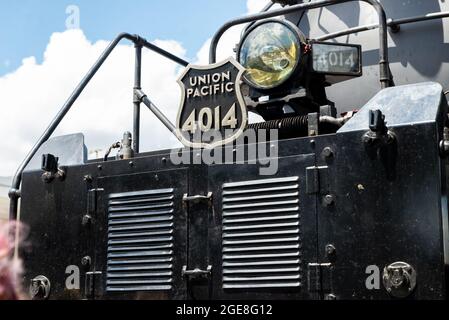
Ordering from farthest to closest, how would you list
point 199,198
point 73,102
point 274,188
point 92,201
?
point 73,102
point 92,201
point 199,198
point 274,188

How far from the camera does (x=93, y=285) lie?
163 inches

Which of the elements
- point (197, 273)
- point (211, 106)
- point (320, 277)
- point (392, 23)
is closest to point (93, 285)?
point (197, 273)

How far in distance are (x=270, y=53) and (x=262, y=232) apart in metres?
1.20

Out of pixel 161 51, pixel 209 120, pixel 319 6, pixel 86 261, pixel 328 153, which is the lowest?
pixel 86 261

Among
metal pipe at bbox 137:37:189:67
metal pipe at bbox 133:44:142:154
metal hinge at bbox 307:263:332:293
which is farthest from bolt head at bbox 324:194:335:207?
metal pipe at bbox 137:37:189:67

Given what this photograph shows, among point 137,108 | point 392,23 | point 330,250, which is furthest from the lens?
point 137,108

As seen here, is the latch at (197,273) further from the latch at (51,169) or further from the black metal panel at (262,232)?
the latch at (51,169)

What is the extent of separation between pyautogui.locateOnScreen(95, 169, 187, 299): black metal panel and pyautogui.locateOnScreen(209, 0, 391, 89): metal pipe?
3.30 feet

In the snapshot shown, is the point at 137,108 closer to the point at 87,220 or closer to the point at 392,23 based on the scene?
the point at 87,220

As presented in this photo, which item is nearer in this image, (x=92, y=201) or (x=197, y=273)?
(x=197, y=273)

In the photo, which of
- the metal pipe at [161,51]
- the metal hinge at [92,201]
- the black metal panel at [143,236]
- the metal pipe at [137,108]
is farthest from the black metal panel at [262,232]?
the metal pipe at [161,51]

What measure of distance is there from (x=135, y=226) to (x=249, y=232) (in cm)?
79

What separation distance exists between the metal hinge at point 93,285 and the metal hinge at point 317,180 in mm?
1441
